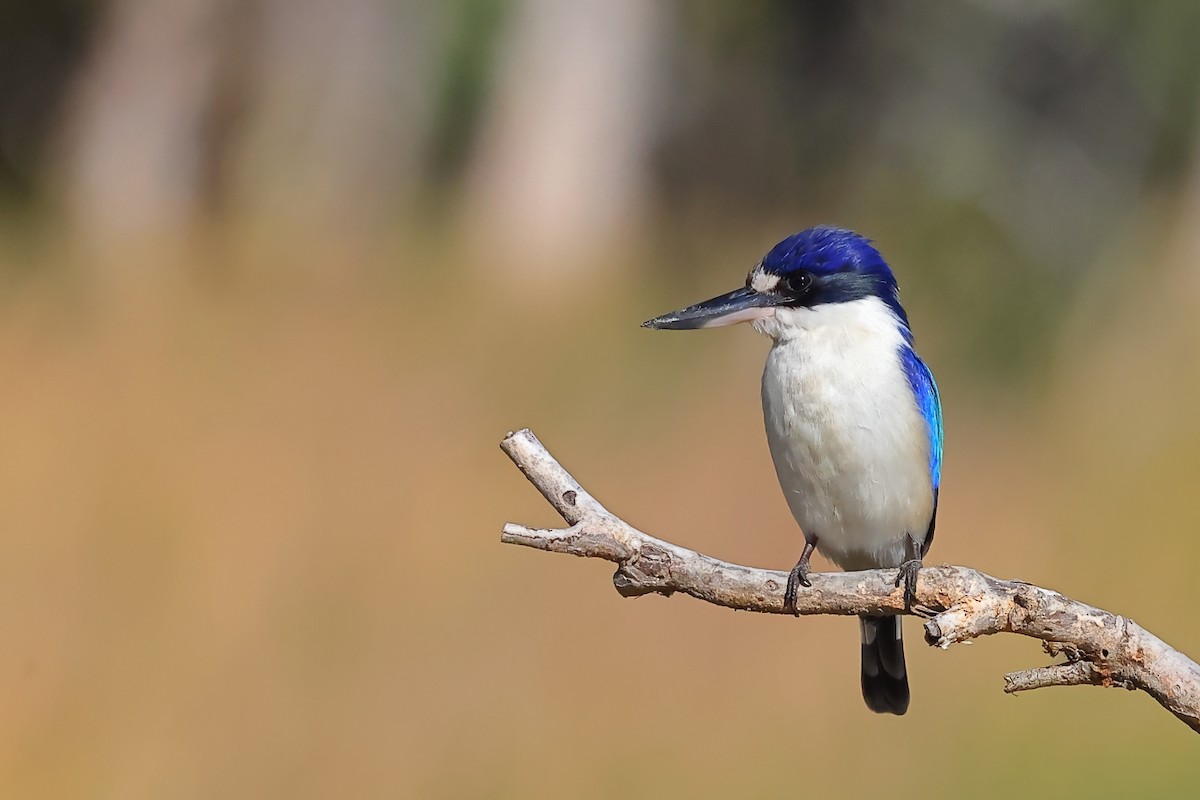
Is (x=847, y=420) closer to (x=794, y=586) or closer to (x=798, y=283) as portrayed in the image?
(x=798, y=283)

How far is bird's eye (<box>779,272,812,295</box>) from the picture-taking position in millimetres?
2238

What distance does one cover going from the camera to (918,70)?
6578 millimetres

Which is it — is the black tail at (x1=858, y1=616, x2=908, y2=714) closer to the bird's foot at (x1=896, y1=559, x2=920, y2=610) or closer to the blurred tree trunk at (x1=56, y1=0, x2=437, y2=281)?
the bird's foot at (x1=896, y1=559, x2=920, y2=610)

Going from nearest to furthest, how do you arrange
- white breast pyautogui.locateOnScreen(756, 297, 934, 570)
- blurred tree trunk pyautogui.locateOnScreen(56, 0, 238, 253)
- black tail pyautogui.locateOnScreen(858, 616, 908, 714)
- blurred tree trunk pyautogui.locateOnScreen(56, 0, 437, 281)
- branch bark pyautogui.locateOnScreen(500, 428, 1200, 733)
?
1. branch bark pyautogui.locateOnScreen(500, 428, 1200, 733)
2. white breast pyautogui.locateOnScreen(756, 297, 934, 570)
3. black tail pyautogui.locateOnScreen(858, 616, 908, 714)
4. blurred tree trunk pyautogui.locateOnScreen(56, 0, 437, 281)
5. blurred tree trunk pyautogui.locateOnScreen(56, 0, 238, 253)

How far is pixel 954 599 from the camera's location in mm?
1719

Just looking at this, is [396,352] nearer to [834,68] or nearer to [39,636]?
[39,636]

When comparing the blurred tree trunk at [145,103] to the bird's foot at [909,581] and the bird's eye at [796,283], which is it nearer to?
the bird's eye at [796,283]

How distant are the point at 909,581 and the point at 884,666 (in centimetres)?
72

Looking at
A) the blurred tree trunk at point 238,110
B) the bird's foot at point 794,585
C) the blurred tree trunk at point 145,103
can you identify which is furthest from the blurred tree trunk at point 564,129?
the bird's foot at point 794,585

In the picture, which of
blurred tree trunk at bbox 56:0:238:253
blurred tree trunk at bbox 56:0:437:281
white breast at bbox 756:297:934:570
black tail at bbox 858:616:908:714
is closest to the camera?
white breast at bbox 756:297:934:570

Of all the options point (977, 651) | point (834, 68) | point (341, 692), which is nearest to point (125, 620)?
point (341, 692)

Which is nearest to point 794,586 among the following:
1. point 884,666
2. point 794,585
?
point 794,585

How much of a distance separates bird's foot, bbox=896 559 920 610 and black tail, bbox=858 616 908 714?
2.23 ft

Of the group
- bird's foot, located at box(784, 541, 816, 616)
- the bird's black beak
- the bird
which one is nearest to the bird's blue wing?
the bird
